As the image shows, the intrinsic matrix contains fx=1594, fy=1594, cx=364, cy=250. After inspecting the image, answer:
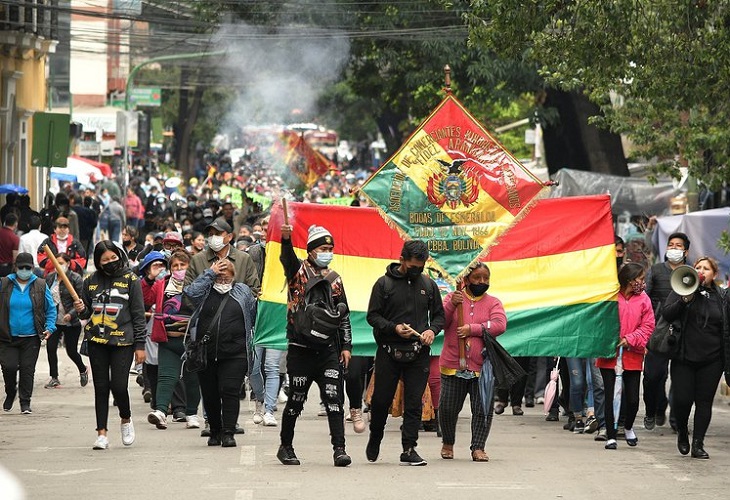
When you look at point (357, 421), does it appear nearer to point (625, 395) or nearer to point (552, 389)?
point (625, 395)

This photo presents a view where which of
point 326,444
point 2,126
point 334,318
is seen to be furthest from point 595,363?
point 2,126

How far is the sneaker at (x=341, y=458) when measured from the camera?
10.9 m

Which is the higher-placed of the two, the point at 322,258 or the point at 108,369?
the point at 322,258

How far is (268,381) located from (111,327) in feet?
7.57

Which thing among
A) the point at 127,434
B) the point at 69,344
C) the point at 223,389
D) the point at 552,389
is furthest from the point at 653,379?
the point at 69,344

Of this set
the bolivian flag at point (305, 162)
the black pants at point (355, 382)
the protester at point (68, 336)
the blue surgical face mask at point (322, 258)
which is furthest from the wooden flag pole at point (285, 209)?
the bolivian flag at point (305, 162)

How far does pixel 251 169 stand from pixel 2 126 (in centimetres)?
4619

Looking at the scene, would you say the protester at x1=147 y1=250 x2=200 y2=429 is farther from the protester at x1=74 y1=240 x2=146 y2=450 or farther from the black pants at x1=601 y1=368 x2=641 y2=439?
the black pants at x1=601 y1=368 x2=641 y2=439

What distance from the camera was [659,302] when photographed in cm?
1412

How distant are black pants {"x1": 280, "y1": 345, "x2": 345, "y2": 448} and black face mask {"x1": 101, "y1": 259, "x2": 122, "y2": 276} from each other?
1800 millimetres

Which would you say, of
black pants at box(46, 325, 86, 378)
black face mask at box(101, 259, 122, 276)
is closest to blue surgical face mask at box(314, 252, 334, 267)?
black face mask at box(101, 259, 122, 276)

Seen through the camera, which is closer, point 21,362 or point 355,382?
point 355,382

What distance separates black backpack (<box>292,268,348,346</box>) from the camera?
35.6 ft

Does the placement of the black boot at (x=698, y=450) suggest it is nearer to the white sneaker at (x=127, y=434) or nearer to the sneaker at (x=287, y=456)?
the sneaker at (x=287, y=456)
